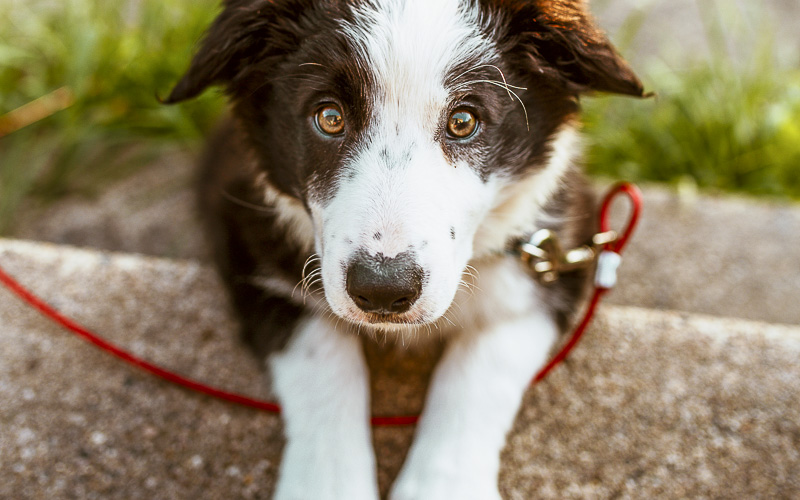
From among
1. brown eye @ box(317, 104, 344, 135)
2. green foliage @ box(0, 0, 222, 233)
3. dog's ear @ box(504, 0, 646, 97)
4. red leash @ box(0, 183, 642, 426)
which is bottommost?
green foliage @ box(0, 0, 222, 233)

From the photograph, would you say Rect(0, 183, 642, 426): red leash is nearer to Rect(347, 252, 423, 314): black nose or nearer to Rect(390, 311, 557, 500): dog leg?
Rect(390, 311, 557, 500): dog leg

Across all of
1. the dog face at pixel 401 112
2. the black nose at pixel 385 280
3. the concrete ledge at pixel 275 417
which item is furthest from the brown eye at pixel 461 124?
the concrete ledge at pixel 275 417

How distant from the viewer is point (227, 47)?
1.62 metres

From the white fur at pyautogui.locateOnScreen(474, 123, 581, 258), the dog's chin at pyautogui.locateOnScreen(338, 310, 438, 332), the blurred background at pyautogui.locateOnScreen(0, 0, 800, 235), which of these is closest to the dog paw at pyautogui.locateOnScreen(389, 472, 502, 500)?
the dog's chin at pyautogui.locateOnScreen(338, 310, 438, 332)

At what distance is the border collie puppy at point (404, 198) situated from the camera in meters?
1.42

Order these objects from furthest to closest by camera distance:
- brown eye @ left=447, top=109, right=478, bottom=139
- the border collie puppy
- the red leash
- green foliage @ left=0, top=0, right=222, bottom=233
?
green foliage @ left=0, top=0, right=222, bottom=233 < the red leash < brown eye @ left=447, top=109, right=478, bottom=139 < the border collie puppy

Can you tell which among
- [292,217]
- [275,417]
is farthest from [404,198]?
[275,417]

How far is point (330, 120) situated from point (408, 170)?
26 cm

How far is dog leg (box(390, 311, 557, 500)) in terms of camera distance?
59.6 inches

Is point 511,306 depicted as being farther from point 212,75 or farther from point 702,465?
point 212,75

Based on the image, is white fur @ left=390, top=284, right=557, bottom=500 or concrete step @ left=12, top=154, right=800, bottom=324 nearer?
white fur @ left=390, top=284, right=557, bottom=500

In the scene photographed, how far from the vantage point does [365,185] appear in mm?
1429

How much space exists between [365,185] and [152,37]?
8.68ft

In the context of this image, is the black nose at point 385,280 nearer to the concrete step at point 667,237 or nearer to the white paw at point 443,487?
the white paw at point 443,487
